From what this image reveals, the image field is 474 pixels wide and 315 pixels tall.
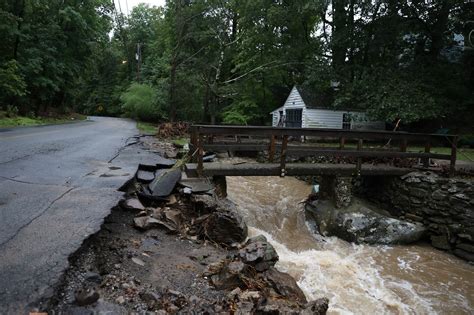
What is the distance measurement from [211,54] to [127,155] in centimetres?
1429

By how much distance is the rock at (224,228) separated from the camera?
5074mm

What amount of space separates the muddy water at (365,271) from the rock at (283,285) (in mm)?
976

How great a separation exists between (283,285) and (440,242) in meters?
5.48

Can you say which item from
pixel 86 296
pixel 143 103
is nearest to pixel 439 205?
pixel 86 296

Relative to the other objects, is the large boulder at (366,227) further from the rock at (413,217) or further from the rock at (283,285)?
the rock at (283,285)

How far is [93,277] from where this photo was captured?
2.92m

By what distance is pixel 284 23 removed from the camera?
21.6 m

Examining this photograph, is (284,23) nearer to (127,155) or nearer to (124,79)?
(127,155)

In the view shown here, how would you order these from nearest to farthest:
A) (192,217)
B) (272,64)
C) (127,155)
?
(192,217) → (127,155) → (272,64)

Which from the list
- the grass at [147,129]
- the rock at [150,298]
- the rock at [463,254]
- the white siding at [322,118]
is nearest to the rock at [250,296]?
the rock at [150,298]

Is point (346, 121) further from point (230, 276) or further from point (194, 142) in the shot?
point (230, 276)

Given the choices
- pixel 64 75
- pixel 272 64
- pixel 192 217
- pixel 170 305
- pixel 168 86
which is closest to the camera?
pixel 170 305

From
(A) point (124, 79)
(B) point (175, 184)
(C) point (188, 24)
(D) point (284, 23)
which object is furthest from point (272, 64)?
(A) point (124, 79)

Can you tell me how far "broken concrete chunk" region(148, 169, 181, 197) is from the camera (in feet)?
18.8
